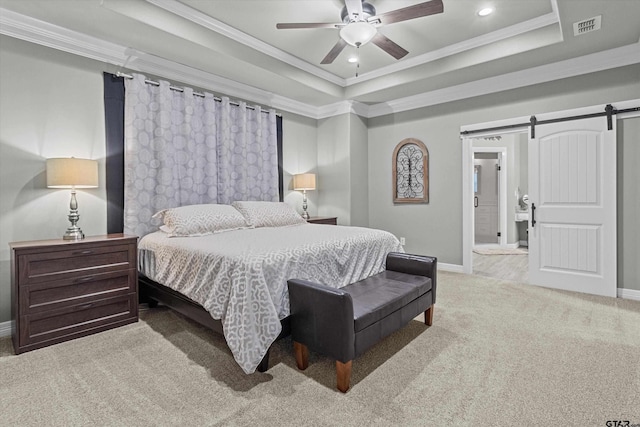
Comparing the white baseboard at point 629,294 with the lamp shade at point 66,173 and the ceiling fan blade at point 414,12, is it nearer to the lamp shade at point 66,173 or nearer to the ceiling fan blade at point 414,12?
the ceiling fan blade at point 414,12

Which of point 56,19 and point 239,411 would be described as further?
point 56,19

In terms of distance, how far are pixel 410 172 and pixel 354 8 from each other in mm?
2842

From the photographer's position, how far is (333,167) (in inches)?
209

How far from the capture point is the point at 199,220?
314 centimetres

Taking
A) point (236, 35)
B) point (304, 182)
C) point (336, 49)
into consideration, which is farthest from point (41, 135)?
point (304, 182)

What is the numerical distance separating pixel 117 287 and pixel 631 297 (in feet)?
16.3

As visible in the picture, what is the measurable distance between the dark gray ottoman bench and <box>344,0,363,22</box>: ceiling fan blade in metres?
2.13

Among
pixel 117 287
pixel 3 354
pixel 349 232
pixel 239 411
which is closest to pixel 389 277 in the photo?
pixel 349 232

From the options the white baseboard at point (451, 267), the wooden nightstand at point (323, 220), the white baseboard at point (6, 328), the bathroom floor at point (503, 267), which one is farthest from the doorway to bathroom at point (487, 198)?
the white baseboard at point (6, 328)

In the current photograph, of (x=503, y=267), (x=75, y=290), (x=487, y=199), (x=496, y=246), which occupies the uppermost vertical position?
(x=487, y=199)

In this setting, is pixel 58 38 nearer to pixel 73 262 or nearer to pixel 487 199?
pixel 73 262

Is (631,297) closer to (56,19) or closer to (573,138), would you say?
(573,138)

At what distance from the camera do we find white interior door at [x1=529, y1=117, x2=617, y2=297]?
345 centimetres

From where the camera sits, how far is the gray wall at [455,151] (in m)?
3.37
